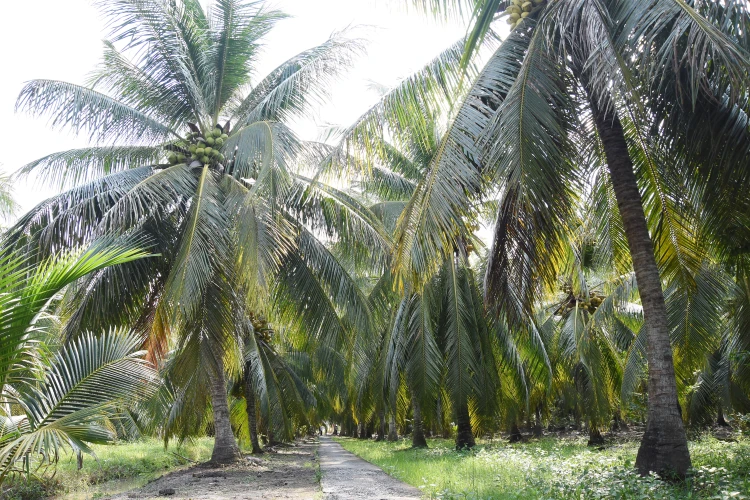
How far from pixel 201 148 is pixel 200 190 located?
5.78 feet

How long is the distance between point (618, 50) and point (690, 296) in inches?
186

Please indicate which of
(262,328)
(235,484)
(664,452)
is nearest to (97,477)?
(262,328)

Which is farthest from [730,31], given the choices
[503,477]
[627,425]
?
[627,425]

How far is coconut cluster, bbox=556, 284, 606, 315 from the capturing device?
1611 centimetres

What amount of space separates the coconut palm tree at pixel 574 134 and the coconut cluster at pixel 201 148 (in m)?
5.72

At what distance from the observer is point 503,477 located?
8461 millimetres

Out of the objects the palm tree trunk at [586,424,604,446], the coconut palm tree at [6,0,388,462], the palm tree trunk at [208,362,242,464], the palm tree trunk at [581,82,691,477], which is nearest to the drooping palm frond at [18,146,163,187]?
the coconut palm tree at [6,0,388,462]

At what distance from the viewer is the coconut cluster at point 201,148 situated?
11719mm

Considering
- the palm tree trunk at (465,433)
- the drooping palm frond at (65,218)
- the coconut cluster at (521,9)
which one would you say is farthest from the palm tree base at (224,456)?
the coconut cluster at (521,9)

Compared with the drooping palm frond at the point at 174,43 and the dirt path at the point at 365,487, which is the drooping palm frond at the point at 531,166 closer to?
the dirt path at the point at 365,487

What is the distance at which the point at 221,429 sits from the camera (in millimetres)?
12445

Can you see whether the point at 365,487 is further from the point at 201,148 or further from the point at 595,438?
the point at 595,438

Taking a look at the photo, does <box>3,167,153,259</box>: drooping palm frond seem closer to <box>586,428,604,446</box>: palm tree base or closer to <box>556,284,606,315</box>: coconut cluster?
<box>556,284,606,315</box>: coconut cluster

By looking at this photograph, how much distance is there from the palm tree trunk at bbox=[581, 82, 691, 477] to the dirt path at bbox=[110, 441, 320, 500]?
4.35 metres
